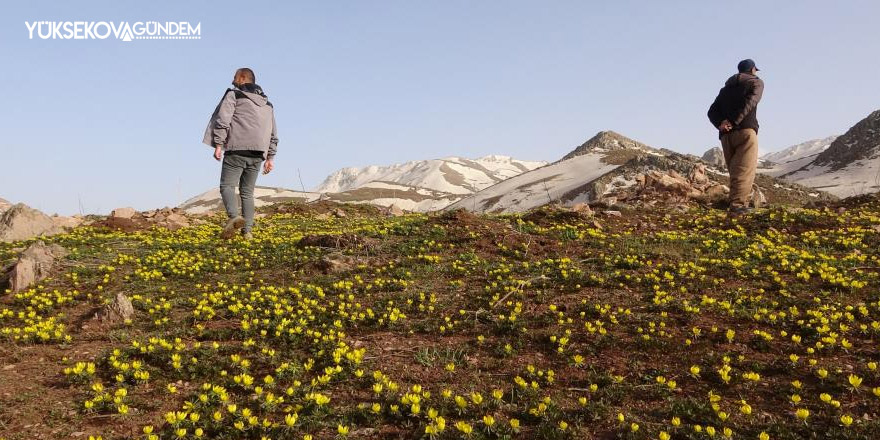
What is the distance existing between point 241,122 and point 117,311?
5.81 meters

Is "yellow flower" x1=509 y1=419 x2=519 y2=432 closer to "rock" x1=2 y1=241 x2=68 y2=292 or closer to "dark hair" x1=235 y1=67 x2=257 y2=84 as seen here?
"rock" x1=2 y1=241 x2=68 y2=292

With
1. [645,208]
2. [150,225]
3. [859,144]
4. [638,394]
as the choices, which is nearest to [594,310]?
[638,394]

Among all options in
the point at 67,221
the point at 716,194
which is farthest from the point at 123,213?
the point at 716,194

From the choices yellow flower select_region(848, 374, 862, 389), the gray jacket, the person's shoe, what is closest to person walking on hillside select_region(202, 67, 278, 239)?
the gray jacket

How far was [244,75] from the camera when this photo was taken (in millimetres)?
11758

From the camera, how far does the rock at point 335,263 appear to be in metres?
9.58

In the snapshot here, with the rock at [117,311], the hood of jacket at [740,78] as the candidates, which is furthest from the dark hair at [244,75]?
the hood of jacket at [740,78]

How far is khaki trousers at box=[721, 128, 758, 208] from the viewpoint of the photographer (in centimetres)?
1333

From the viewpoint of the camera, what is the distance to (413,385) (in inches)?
203

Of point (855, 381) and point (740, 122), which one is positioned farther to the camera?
point (740, 122)

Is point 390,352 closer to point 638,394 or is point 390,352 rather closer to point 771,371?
point 638,394

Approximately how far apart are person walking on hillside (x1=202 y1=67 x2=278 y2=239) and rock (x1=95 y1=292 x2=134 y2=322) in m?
4.68

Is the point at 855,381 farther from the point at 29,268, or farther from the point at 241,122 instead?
the point at 29,268

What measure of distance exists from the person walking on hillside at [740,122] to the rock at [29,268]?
16528 millimetres
